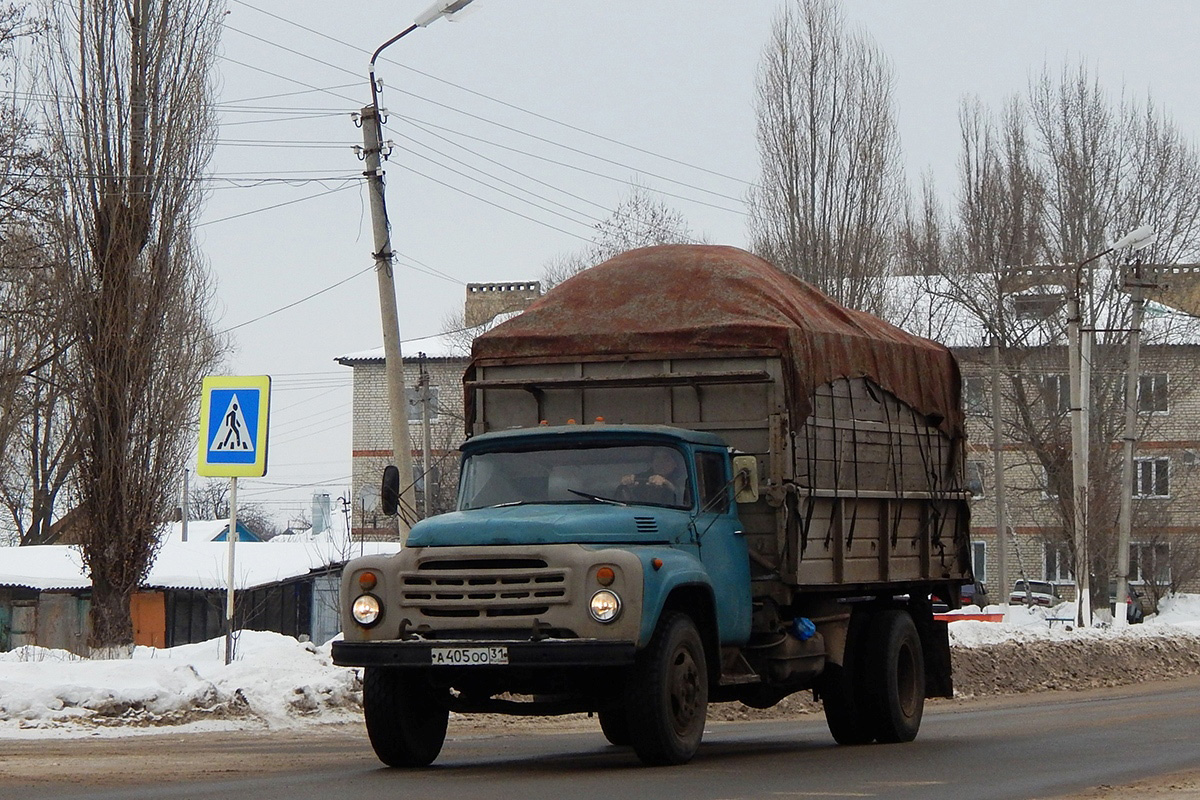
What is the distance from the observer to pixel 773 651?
463 inches

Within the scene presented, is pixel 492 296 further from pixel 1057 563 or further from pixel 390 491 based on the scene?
pixel 390 491

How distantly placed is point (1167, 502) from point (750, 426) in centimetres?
4423

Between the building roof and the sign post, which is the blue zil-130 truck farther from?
the building roof

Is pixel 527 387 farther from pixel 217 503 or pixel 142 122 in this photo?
pixel 217 503

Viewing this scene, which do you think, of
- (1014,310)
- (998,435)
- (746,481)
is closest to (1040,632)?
(746,481)

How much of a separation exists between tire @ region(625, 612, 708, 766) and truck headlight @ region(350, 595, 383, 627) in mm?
1598

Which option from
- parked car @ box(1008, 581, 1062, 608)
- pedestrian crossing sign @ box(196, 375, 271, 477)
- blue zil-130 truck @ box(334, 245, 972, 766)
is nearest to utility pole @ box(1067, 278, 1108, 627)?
blue zil-130 truck @ box(334, 245, 972, 766)

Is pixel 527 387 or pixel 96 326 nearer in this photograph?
pixel 527 387

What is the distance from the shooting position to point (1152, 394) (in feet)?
162

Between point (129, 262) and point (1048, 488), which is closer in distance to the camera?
point (129, 262)

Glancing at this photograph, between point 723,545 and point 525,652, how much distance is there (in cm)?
202

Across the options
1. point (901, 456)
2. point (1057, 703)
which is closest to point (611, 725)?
point (901, 456)

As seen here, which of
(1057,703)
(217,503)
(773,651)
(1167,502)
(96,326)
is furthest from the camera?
(217,503)

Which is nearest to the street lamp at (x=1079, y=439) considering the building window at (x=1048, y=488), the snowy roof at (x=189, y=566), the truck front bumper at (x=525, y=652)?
the building window at (x=1048, y=488)
